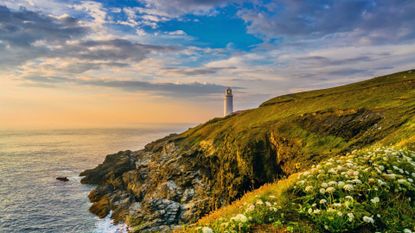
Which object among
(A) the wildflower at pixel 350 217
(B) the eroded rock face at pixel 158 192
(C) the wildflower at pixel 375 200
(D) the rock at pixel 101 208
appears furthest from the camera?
(D) the rock at pixel 101 208

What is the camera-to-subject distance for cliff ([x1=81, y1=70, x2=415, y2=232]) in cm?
3738

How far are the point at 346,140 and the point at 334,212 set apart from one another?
3246 centimetres

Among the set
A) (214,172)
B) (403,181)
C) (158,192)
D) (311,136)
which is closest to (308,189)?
(403,181)

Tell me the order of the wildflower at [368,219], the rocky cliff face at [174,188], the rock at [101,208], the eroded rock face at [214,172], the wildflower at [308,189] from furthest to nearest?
the rock at [101,208] → the rocky cliff face at [174,188] → the eroded rock face at [214,172] → the wildflower at [308,189] → the wildflower at [368,219]

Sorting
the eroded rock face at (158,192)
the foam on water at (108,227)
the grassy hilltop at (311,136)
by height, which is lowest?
the foam on water at (108,227)

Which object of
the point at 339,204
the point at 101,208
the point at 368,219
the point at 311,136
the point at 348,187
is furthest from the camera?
the point at 101,208

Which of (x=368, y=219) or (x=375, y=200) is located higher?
(x=375, y=200)

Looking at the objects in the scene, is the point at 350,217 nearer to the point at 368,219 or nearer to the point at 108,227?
the point at 368,219

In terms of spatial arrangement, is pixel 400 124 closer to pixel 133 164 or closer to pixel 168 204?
pixel 168 204

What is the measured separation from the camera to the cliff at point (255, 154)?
123 ft

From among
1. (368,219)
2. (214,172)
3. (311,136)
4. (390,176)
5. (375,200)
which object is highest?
(390,176)

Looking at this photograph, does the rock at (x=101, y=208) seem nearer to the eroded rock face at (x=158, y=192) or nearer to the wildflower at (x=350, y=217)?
the eroded rock face at (x=158, y=192)

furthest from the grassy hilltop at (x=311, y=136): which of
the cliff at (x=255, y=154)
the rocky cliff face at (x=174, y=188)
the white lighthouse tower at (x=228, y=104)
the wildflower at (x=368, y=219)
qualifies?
the white lighthouse tower at (x=228, y=104)

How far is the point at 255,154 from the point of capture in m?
48.0
